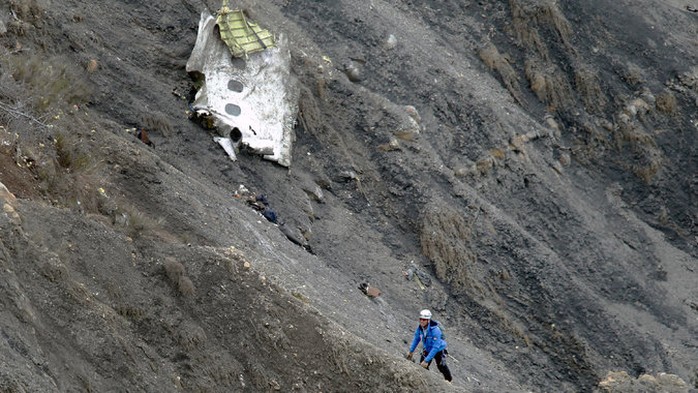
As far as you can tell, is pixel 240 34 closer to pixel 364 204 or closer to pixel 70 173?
pixel 364 204

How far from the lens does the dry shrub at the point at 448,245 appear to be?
827 inches

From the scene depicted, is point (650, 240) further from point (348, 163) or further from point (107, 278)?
point (107, 278)

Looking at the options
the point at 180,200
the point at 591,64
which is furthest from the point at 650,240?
the point at 180,200

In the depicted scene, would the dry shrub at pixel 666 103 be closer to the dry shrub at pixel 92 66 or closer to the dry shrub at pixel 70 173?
the dry shrub at pixel 92 66

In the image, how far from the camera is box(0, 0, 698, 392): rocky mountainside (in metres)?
11.4

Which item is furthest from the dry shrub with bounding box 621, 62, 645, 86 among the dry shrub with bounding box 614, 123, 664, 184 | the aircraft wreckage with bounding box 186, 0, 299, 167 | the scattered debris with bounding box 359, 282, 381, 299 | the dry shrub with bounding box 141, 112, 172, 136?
the dry shrub with bounding box 141, 112, 172, 136

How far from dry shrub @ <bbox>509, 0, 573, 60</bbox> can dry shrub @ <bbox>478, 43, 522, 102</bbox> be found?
0.98 m

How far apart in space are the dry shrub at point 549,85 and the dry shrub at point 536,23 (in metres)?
0.41

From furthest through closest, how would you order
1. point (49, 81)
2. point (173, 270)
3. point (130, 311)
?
point (49, 81)
point (173, 270)
point (130, 311)

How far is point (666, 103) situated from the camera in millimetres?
27609

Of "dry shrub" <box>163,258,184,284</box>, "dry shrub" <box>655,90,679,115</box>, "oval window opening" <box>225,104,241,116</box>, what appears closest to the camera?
"dry shrub" <box>163,258,184,284</box>

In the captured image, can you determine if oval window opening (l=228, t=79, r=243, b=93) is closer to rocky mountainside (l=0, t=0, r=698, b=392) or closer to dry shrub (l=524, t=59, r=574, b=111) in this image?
rocky mountainside (l=0, t=0, r=698, b=392)

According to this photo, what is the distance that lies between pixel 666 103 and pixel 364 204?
10893mm

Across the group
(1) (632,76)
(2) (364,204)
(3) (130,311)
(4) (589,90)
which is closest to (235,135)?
(2) (364,204)
